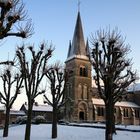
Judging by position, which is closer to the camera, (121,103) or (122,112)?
(122,112)

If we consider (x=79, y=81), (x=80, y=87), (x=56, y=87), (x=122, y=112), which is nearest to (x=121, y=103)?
(x=122, y=112)

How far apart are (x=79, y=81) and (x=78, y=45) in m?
8.88

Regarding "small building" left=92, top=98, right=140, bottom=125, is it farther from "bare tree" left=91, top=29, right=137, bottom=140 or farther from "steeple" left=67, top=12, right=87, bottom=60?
"bare tree" left=91, top=29, right=137, bottom=140

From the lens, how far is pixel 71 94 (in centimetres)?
7056

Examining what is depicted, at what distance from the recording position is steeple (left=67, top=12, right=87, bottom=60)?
71750 millimetres

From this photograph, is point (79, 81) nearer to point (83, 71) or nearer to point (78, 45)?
point (83, 71)

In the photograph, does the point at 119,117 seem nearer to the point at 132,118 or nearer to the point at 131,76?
the point at 132,118

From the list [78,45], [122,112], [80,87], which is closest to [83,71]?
[80,87]

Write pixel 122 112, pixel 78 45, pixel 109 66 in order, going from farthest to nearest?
Answer: pixel 122 112 → pixel 78 45 → pixel 109 66

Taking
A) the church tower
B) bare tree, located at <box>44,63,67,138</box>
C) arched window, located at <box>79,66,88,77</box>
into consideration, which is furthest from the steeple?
bare tree, located at <box>44,63,67,138</box>

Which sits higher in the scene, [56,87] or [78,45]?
[78,45]

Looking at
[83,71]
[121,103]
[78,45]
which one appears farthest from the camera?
[121,103]

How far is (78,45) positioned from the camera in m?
71.8

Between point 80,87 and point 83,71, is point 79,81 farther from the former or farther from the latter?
point 83,71
